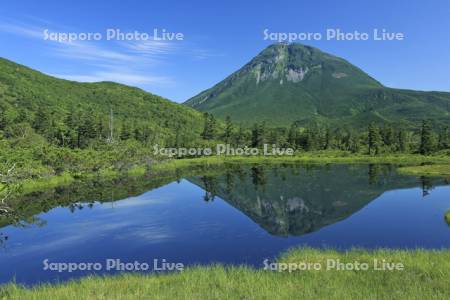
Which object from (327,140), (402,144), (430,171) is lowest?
(430,171)

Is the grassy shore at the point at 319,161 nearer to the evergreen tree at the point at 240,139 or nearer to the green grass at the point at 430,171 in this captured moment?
the green grass at the point at 430,171

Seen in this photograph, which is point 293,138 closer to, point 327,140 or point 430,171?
point 327,140

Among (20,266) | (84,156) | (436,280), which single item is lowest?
(20,266)

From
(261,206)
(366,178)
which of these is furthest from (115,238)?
(366,178)

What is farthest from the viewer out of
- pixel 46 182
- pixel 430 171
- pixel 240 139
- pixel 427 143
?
pixel 240 139

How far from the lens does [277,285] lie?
16094mm

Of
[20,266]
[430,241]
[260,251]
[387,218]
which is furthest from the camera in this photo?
[387,218]

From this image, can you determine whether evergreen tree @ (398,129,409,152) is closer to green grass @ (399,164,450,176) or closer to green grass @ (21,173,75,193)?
green grass @ (399,164,450,176)

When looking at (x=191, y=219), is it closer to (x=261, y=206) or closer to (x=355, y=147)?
(x=261, y=206)

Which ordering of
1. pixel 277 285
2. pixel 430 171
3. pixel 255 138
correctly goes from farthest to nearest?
pixel 255 138 → pixel 430 171 → pixel 277 285

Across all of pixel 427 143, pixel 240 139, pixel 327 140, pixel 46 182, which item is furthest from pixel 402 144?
pixel 46 182

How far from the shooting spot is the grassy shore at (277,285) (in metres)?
14.7

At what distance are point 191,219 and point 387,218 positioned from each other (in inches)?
800

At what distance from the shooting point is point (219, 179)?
78.3 m
